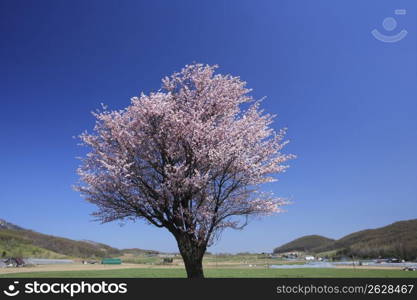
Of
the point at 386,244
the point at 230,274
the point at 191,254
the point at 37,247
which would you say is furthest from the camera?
the point at 386,244

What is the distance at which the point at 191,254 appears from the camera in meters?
19.0

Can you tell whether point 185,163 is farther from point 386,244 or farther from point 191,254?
point 386,244

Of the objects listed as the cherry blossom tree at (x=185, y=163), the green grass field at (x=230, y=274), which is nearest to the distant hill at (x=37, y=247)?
the green grass field at (x=230, y=274)

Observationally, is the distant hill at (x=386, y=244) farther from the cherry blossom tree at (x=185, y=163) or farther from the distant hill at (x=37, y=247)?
the distant hill at (x=37, y=247)

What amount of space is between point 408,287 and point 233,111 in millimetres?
12938

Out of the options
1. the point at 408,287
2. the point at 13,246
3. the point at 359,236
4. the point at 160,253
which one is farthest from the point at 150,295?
the point at 359,236

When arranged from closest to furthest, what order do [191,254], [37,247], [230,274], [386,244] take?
1. [191,254]
2. [230,274]
3. [37,247]
4. [386,244]

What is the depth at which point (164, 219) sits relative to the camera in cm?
1953

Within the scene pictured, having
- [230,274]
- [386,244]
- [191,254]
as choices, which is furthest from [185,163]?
[386,244]

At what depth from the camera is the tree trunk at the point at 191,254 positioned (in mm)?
18906

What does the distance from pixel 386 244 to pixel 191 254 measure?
10856 cm

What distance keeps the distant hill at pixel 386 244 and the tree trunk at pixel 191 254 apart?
254 feet

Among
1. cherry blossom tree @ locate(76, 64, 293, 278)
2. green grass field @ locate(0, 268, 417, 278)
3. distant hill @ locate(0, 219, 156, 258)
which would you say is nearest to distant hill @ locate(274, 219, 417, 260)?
green grass field @ locate(0, 268, 417, 278)

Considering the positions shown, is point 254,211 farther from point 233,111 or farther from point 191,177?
point 233,111
